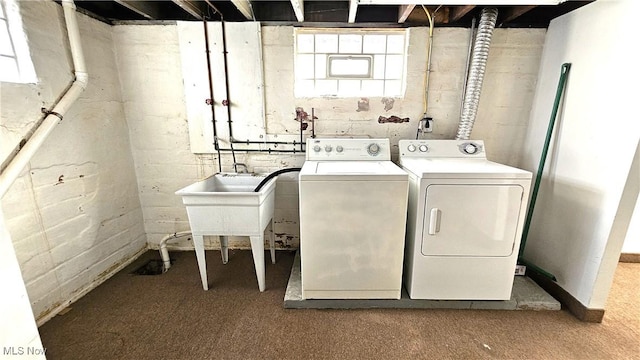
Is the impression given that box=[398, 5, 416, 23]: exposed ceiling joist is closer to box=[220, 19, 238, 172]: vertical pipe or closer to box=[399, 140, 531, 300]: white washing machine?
box=[399, 140, 531, 300]: white washing machine

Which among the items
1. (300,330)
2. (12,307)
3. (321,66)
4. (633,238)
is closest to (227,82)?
(321,66)

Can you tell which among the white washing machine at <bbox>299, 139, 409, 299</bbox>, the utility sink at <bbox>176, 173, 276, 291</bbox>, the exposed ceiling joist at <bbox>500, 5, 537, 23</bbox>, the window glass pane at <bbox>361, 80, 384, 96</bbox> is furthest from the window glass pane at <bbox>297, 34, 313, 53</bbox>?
the exposed ceiling joist at <bbox>500, 5, 537, 23</bbox>

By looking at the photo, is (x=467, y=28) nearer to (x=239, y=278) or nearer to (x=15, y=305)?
(x=239, y=278)

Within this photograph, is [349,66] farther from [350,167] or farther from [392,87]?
[350,167]

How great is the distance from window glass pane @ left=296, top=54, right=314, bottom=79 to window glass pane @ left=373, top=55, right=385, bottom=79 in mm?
556

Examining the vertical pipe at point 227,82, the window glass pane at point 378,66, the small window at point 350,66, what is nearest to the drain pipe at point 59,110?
the vertical pipe at point 227,82

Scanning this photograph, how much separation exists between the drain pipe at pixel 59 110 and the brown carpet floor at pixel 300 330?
952 mm

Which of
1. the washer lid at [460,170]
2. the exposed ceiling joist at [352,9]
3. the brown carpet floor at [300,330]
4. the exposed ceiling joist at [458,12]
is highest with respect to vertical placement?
the exposed ceiling joist at [458,12]

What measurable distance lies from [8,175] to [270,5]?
203 cm

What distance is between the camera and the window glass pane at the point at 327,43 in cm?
224

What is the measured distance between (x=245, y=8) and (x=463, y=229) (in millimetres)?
2167

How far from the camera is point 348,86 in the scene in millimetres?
2324

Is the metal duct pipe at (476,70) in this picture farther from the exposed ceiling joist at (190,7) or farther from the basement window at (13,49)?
the basement window at (13,49)

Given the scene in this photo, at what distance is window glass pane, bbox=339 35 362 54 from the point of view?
2222 millimetres
